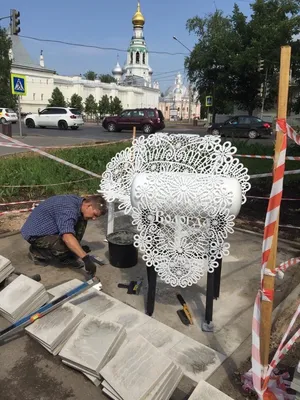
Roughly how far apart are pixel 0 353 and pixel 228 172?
7.60 feet

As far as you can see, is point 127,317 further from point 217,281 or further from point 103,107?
point 103,107

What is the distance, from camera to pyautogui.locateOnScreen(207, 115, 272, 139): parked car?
21.5 meters

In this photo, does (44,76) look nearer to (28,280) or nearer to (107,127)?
(107,127)

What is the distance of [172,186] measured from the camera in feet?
8.54

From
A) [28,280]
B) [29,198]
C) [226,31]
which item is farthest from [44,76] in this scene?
[28,280]

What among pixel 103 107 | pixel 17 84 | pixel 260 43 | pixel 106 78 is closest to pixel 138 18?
pixel 106 78

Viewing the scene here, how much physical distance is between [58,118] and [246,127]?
13309mm

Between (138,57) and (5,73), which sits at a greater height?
(138,57)

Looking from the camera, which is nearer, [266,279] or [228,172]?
[266,279]

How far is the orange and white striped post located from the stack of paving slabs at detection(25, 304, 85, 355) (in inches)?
56.1

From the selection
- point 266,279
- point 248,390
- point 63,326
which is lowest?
point 248,390

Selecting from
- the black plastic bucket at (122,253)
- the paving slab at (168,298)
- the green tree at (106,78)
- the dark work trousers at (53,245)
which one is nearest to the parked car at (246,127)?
the paving slab at (168,298)

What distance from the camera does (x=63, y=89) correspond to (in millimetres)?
59094

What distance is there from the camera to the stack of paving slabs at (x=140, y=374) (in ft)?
6.78
